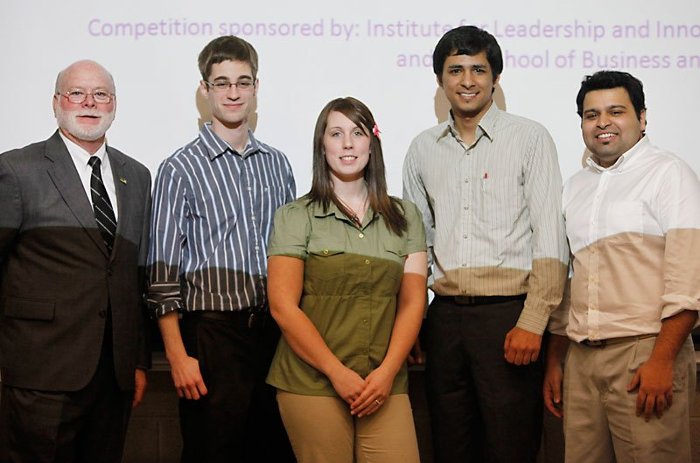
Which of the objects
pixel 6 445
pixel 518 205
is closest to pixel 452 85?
pixel 518 205

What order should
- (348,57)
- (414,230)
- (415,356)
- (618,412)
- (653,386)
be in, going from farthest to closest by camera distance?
(348,57) → (415,356) → (414,230) → (618,412) → (653,386)

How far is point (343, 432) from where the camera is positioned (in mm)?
2338

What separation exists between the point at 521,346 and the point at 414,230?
0.49 m

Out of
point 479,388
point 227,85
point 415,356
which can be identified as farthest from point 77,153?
point 479,388

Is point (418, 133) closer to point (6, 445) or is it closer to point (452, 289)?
point (452, 289)

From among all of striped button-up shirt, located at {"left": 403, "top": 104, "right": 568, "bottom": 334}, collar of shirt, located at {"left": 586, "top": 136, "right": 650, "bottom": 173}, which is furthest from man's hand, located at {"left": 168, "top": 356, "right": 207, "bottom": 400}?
collar of shirt, located at {"left": 586, "top": 136, "right": 650, "bottom": 173}

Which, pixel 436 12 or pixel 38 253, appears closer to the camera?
pixel 38 253

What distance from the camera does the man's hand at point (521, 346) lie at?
8.21 feet

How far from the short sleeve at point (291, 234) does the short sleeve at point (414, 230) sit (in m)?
0.32

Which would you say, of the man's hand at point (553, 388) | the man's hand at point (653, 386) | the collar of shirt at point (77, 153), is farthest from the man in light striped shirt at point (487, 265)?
the collar of shirt at point (77, 153)

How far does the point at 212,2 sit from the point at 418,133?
948 millimetres

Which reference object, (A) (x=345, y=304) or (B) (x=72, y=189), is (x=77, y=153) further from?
(A) (x=345, y=304)

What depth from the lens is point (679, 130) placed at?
3115 millimetres

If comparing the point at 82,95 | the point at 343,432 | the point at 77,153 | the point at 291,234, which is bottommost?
the point at 343,432
